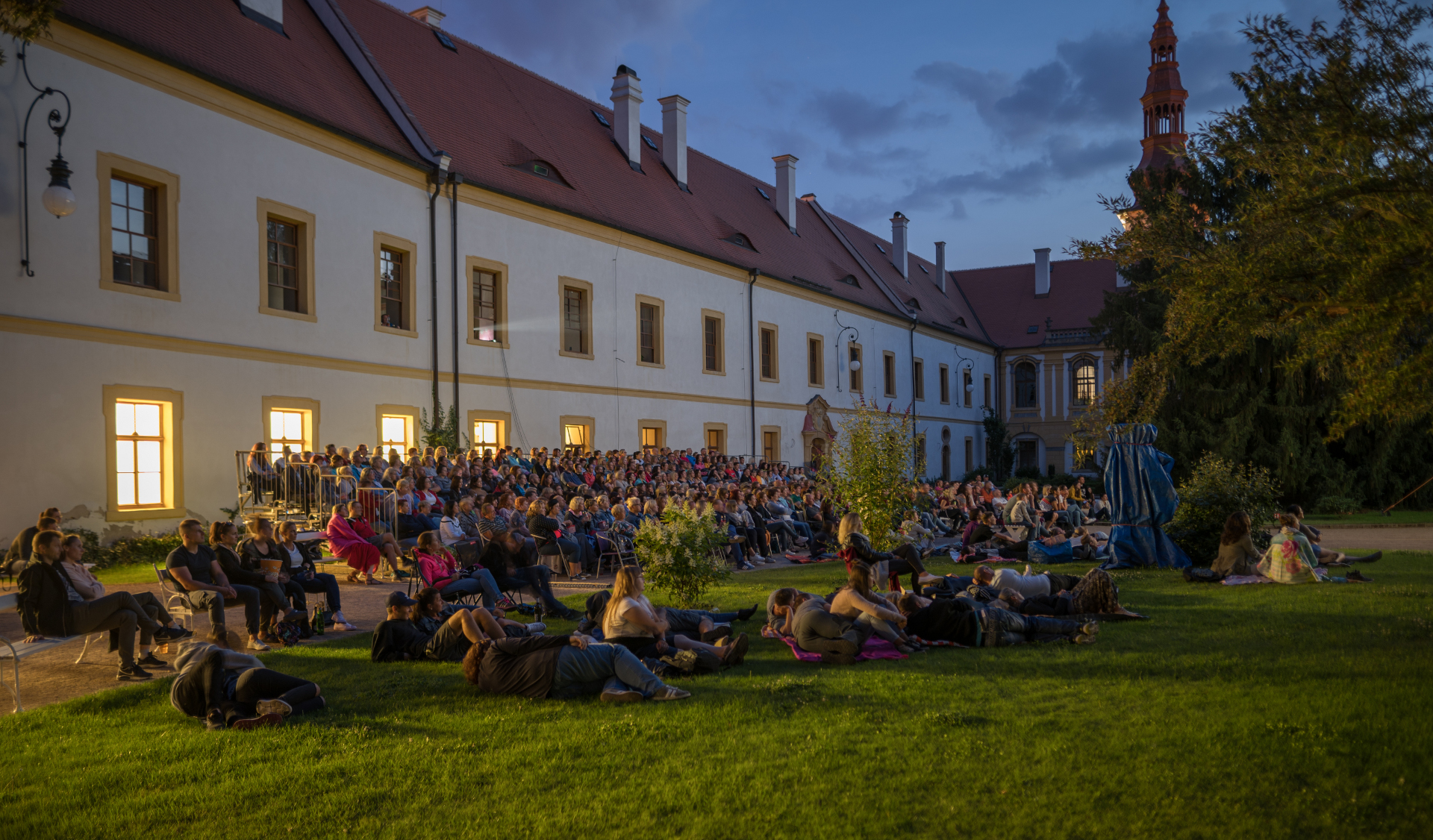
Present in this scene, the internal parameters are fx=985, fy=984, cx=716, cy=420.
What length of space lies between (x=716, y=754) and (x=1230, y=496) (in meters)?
12.4

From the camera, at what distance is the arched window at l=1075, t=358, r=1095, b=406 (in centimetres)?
5525

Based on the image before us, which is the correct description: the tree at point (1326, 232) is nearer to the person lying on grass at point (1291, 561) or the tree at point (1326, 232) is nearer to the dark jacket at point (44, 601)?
the person lying on grass at point (1291, 561)

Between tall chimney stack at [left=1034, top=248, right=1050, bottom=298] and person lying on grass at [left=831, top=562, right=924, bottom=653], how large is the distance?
53.2 metres

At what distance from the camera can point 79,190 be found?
1554 centimetres

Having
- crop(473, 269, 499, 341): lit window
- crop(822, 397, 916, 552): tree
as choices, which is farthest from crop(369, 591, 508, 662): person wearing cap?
crop(473, 269, 499, 341): lit window

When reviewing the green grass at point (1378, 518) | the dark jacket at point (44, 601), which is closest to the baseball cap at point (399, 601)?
the dark jacket at point (44, 601)

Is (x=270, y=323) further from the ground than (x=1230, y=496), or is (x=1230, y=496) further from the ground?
(x=270, y=323)

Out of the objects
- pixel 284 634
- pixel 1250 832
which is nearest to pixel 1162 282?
pixel 1250 832

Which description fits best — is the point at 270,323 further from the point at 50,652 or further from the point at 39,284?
the point at 50,652

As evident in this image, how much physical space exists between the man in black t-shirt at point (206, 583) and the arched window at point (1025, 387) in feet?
171

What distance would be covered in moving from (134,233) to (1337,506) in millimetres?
31181

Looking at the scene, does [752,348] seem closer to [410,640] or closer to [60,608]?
[410,640]

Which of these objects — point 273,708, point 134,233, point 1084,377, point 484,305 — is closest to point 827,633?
point 273,708

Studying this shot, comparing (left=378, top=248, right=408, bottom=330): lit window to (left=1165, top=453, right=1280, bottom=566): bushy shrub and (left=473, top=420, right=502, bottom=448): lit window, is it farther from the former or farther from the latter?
(left=1165, top=453, right=1280, bottom=566): bushy shrub
